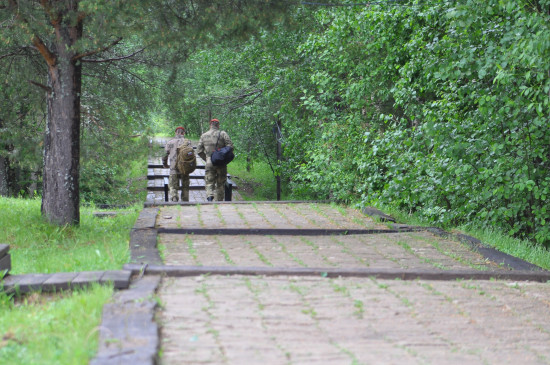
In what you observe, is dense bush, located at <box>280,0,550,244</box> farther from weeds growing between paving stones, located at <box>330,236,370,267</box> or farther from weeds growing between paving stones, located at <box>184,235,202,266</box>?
weeds growing between paving stones, located at <box>184,235,202,266</box>

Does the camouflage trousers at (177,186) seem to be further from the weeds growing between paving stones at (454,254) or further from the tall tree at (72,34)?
the weeds growing between paving stones at (454,254)

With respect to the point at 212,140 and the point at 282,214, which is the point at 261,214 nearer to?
the point at 282,214

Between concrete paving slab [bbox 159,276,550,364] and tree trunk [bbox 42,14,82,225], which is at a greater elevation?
tree trunk [bbox 42,14,82,225]

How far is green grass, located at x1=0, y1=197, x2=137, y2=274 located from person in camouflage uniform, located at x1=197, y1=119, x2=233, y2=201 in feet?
9.39

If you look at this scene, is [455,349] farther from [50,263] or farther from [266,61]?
[266,61]

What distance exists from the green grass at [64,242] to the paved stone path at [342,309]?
26.2 inches

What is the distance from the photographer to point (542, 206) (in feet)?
31.2

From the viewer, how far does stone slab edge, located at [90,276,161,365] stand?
3.33 m

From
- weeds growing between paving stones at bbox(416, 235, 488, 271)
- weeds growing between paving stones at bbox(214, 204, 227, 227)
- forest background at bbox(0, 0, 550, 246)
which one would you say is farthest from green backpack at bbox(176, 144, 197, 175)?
weeds growing between paving stones at bbox(416, 235, 488, 271)

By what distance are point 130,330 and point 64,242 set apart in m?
4.99

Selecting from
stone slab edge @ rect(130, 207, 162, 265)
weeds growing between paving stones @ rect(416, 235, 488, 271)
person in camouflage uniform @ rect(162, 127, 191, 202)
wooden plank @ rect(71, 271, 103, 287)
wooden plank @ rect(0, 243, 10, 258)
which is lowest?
weeds growing between paving stones @ rect(416, 235, 488, 271)

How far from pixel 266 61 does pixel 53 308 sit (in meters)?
14.9

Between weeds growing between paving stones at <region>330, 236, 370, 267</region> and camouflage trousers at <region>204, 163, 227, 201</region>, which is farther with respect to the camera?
camouflage trousers at <region>204, 163, 227, 201</region>

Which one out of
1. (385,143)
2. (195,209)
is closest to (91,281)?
(195,209)
